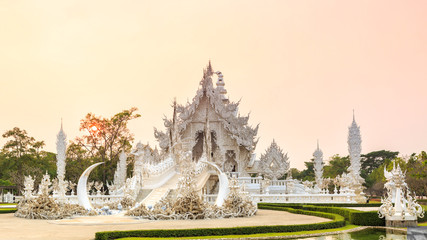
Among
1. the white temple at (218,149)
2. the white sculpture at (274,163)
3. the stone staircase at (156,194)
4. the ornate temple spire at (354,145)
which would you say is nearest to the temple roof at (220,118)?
the white temple at (218,149)

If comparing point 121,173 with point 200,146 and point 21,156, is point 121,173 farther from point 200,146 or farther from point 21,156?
point 21,156

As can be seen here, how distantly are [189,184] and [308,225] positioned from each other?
4.74 m

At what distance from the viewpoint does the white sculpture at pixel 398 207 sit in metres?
13.5

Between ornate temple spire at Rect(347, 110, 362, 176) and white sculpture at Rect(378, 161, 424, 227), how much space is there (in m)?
11.3

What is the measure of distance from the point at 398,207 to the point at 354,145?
12644mm

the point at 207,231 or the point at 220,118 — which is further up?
the point at 220,118

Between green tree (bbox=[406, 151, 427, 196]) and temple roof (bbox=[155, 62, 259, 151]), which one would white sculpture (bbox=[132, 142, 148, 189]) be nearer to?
temple roof (bbox=[155, 62, 259, 151])

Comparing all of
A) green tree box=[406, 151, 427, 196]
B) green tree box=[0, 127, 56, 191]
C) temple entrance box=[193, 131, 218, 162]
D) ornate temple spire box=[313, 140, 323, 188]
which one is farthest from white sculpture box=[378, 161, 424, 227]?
green tree box=[0, 127, 56, 191]

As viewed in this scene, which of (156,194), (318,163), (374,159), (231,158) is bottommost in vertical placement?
(156,194)

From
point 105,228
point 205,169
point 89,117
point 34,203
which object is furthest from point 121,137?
point 105,228

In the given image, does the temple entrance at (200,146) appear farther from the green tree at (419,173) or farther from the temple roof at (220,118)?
the green tree at (419,173)

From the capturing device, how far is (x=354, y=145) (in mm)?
26047

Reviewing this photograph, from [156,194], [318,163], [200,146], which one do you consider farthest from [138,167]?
[200,146]

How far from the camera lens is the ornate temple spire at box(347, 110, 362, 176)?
2539cm
